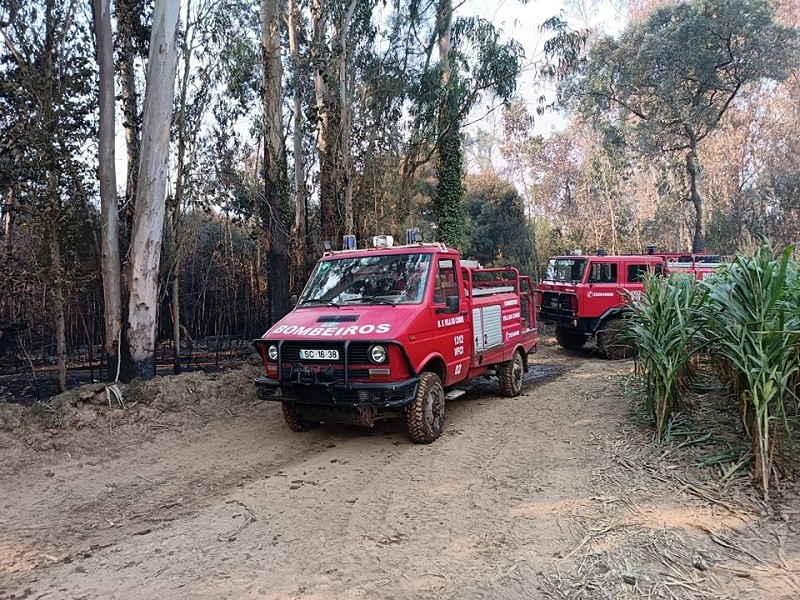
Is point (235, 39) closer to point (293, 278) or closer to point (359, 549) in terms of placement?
point (293, 278)

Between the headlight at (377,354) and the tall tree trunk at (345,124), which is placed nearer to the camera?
the headlight at (377,354)

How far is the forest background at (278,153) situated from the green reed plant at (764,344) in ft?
3.21

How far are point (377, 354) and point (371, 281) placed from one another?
1.34 meters

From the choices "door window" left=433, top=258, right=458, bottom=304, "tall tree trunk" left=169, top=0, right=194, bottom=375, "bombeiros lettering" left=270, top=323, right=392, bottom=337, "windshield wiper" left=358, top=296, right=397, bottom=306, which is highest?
"tall tree trunk" left=169, top=0, right=194, bottom=375

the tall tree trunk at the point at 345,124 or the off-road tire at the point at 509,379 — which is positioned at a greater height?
the tall tree trunk at the point at 345,124

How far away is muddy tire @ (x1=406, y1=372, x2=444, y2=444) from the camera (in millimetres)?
5566

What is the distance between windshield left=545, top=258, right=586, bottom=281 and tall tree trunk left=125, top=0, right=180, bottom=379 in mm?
8825

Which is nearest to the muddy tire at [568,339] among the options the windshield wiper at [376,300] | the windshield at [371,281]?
the windshield at [371,281]

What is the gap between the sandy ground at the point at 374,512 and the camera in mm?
3158

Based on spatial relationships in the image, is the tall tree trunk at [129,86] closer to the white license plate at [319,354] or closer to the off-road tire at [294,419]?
the off-road tire at [294,419]

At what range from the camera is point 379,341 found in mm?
5152

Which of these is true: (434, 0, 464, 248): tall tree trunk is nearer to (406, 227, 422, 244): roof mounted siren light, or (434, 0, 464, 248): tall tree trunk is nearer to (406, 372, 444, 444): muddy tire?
(406, 227, 422, 244): roof mounted siren light

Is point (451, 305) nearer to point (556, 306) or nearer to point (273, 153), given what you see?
point (273, 153)

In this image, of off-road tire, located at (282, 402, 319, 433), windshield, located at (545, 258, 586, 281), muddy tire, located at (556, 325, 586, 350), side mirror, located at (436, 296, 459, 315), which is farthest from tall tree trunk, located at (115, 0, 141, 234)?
muddy tire, located at (556, 325, 586, 350)
